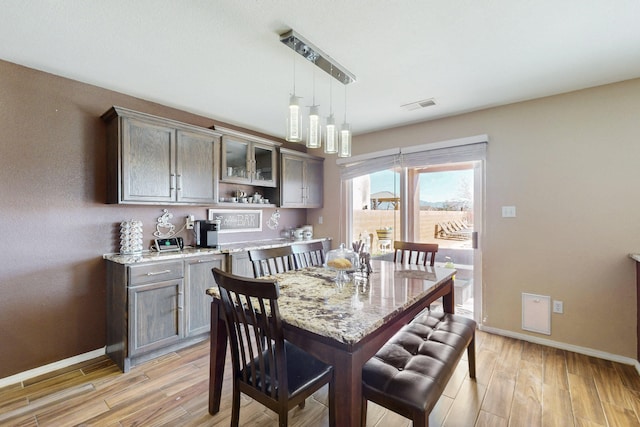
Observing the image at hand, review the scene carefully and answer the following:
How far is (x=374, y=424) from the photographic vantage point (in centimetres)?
172

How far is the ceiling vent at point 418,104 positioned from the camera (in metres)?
2.91

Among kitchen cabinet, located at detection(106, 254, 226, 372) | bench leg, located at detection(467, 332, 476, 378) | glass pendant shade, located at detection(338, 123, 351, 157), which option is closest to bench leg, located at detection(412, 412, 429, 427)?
bench leg, located at detection(467, 332, 476, 378)

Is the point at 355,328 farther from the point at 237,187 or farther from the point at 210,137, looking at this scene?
the point at 237,187

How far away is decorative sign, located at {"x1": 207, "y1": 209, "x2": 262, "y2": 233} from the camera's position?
11.8ft

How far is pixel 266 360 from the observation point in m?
1.50

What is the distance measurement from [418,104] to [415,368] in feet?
8.39

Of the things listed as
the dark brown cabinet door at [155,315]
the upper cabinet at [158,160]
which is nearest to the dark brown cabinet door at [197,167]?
the upper cabinet at [158,160]

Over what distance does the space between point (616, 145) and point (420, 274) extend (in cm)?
216

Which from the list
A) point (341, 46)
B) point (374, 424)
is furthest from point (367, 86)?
point (374, 424)

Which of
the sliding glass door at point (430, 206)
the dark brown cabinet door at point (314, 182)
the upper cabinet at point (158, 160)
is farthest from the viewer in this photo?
the dark brown cabinet door at point (314, 182)

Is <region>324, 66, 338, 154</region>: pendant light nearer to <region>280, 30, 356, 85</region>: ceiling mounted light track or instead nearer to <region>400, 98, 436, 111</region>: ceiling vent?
<region>280, 30, 356, 85</region>: ceiling mounted light track

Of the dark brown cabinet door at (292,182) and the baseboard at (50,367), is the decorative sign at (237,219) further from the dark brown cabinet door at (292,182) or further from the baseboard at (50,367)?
the baseboard at (50,367)

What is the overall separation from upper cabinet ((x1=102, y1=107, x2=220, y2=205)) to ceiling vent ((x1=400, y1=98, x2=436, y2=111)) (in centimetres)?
212

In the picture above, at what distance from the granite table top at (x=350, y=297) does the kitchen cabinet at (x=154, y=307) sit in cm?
113
